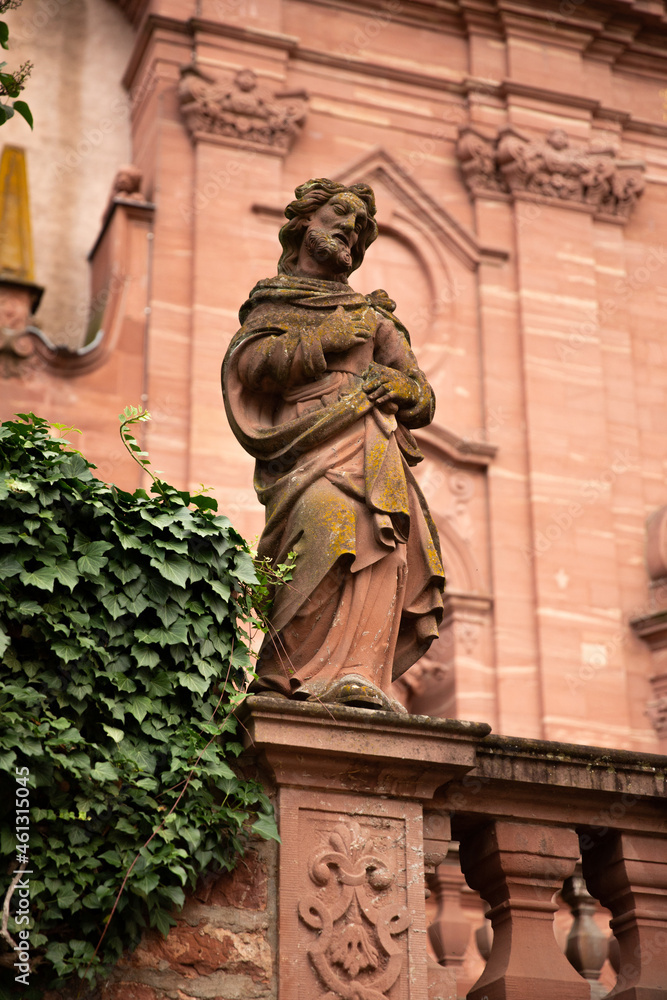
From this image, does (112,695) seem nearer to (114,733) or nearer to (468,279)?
(114,733)

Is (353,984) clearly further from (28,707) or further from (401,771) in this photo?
(28,707)

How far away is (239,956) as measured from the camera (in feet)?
15.2

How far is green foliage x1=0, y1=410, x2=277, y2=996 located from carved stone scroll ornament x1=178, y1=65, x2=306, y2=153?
9695 millimetres

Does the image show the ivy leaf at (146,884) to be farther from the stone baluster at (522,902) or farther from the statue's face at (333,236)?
the statue's face at (333,236)

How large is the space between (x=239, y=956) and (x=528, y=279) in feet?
37.6

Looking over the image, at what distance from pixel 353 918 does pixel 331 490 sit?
1.43 m

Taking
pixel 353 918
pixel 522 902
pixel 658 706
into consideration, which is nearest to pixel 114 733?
pixel 353 918

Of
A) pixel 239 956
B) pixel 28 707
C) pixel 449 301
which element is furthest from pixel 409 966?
pixel 449 301

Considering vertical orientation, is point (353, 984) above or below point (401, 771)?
below

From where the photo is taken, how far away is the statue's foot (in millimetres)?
4930

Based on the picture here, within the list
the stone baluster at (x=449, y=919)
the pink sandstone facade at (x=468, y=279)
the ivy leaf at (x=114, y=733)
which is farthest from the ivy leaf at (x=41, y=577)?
the pink sandstone facade at (x=468, y=279)

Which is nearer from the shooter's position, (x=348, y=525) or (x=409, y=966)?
(x=409, y=966)

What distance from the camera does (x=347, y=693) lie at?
4934 millimetres

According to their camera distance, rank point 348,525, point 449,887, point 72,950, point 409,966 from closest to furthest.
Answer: point 72,950 → point 409,966 → point 348,525 → point 449,887
